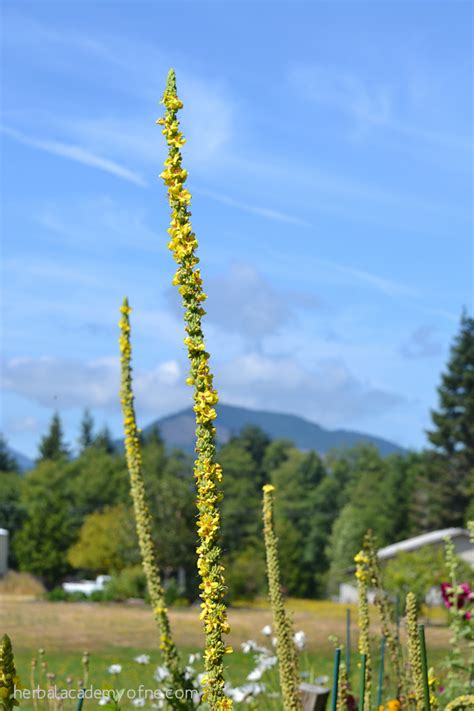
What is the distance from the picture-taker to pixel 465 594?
8.24m

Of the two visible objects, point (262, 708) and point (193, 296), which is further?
point (262, 708)

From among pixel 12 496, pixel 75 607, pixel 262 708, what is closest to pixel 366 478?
pixel 12 496

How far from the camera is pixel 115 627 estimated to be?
84.5 ft

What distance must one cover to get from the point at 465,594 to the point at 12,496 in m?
69.4

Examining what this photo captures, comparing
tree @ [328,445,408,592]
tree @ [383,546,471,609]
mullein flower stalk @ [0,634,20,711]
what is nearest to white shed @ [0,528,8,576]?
tree @ [328,445,408,592]

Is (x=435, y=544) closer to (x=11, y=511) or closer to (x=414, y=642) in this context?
(x=11, y=511)

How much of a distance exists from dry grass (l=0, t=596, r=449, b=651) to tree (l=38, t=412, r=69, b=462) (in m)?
60.9

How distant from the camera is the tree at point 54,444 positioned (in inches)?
3738

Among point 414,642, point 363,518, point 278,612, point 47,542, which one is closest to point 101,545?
point 47,542

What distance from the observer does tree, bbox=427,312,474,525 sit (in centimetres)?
5716

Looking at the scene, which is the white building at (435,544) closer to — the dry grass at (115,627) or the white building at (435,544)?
the white building at (435,544)

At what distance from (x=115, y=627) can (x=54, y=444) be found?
234 ft

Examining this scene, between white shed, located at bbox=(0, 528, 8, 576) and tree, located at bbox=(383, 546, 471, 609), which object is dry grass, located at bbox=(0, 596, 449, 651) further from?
white shed, located at bbox=(0, 528, 8, 576)

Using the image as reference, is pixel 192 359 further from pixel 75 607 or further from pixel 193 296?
pixel 75 607
